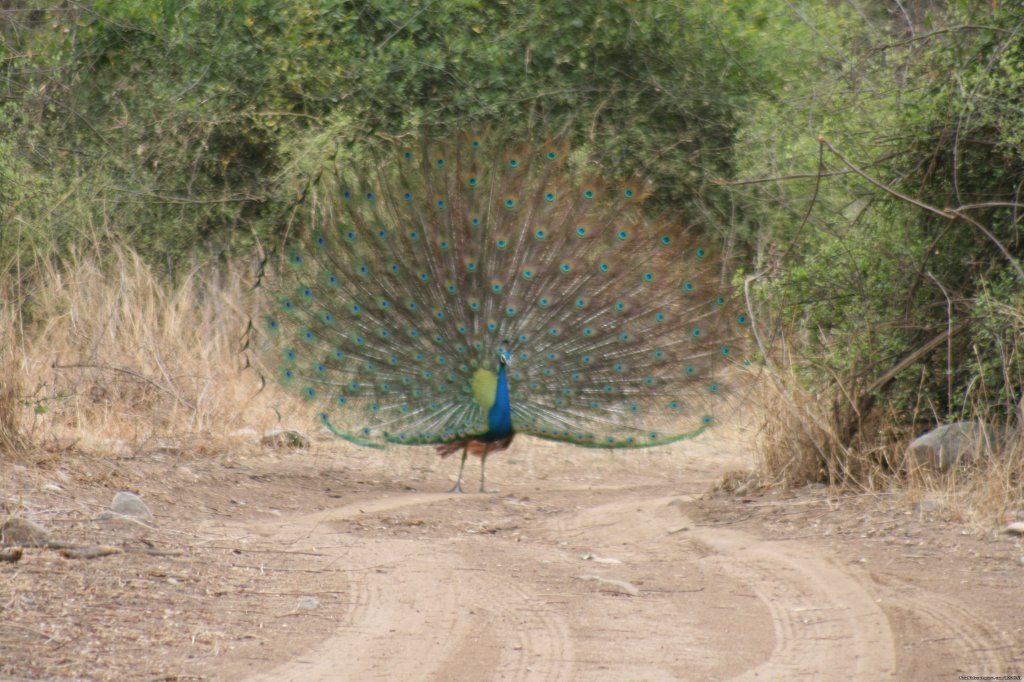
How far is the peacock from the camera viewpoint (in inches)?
388

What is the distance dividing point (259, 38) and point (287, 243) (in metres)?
2.55

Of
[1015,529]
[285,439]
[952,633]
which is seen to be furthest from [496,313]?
[952,633]

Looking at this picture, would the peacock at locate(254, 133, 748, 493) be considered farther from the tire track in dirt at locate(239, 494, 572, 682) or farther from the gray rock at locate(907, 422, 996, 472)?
the tire track in dirt at locate(239, 494, 572, 682)

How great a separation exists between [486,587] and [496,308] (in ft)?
14.2

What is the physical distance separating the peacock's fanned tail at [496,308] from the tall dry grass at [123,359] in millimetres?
1196

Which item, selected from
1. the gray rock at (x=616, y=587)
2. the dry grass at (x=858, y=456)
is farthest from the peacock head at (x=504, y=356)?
the gray rock at (x=616, y=587)

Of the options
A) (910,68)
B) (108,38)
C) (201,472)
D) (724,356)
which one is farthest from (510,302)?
(108,38)

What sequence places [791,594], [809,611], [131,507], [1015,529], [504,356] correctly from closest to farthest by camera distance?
1. [809,611]
2. [791,594]
3. [1015,529]
4. [131,507]
5. [504,356]

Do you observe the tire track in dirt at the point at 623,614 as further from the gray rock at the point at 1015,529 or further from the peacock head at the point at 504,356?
the peacock head at the point at 504,356

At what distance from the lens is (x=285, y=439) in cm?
1150

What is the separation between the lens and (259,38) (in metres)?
13.9

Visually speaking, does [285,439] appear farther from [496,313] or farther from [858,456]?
[858,456]

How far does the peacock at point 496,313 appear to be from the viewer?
986cm

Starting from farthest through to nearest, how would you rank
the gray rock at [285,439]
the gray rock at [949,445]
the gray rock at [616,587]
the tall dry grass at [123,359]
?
1. the gray rock at [285,439]
2. the tall dry grass at [123,359]
3. the gray rock at [949,445]
4. the gray rock at [616,587]
